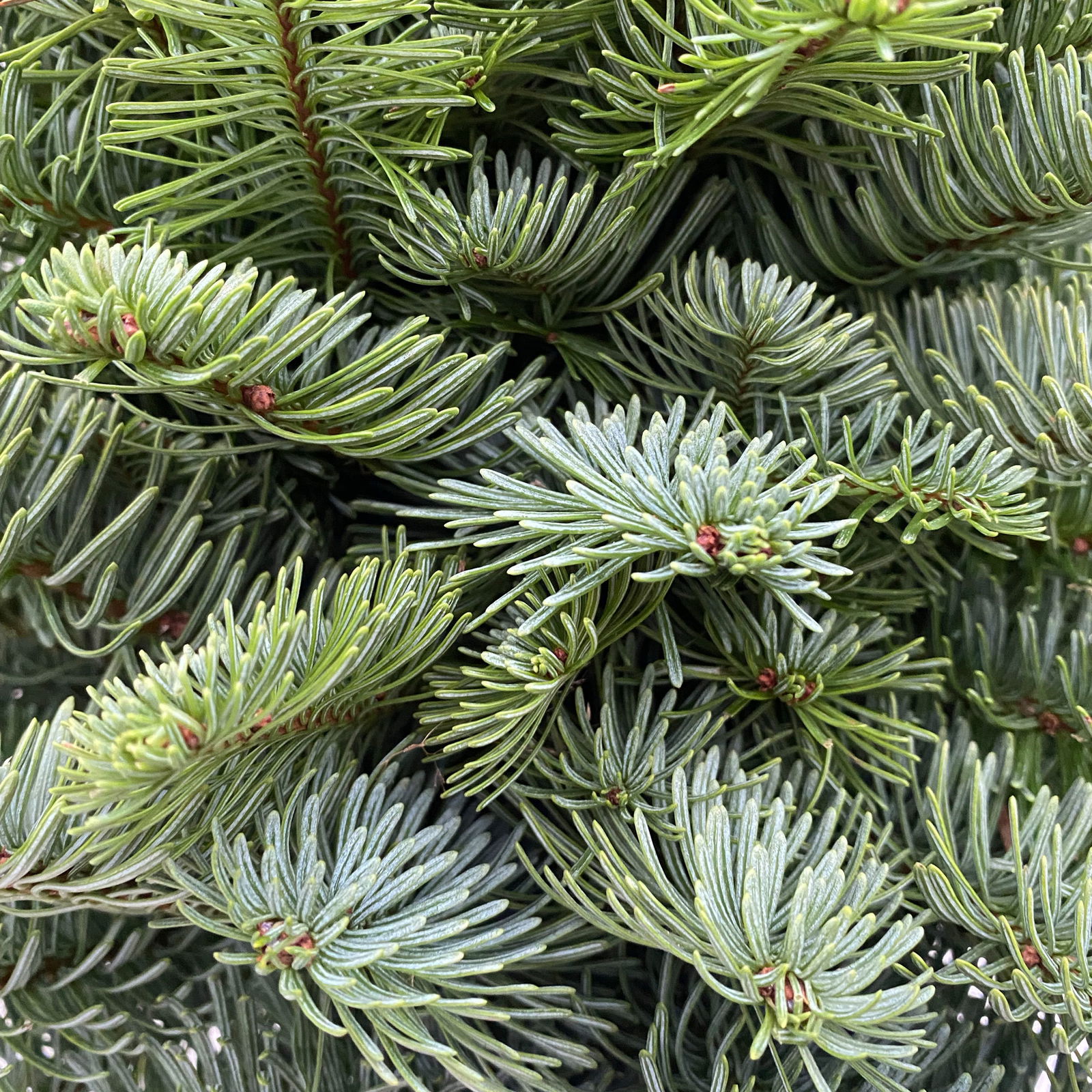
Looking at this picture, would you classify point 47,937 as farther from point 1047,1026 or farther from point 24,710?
point 1047,1026

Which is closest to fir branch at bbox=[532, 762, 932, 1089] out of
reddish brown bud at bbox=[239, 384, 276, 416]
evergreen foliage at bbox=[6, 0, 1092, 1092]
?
evergreen foliage at bbox=[6, 0, 1092, 1092]

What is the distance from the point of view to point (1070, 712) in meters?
0.27

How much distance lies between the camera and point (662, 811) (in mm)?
218

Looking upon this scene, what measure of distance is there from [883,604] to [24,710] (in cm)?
24

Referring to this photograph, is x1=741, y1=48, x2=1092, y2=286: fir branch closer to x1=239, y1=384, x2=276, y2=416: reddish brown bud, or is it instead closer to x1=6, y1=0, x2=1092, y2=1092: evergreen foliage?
x1=6, y1=0, x2=1092, y2=1092: evergreen foliage

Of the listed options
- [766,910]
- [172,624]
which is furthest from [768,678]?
[172,624]

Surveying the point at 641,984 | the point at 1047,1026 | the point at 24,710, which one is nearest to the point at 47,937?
the point at 24,710

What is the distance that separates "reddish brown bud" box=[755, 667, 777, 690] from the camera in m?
0.24

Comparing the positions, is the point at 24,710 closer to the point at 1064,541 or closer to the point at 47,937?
the point at 47,937

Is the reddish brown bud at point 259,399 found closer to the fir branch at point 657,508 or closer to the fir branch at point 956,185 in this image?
the fir branch at point 657,508

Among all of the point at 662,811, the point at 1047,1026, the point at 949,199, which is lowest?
the point at 1047,1026

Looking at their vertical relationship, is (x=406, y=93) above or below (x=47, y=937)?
above

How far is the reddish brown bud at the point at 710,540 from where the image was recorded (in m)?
0.18

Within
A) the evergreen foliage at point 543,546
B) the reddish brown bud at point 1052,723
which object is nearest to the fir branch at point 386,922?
the evergreen foliage at point 543,546
